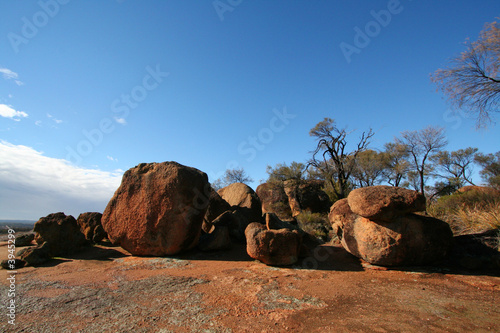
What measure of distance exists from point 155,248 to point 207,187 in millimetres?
2509

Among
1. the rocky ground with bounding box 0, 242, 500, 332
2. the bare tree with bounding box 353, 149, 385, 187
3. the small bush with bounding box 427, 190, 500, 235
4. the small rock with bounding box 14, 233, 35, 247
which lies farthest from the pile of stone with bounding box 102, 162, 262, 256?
the bare tree with bounding box 353, 149, 385, 187

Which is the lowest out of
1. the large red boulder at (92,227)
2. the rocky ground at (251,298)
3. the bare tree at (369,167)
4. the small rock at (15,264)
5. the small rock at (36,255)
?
the rocky ground at (251,298)

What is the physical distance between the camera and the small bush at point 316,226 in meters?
11.4

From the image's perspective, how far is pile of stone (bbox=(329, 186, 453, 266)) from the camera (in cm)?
624

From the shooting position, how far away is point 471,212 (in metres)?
8.45

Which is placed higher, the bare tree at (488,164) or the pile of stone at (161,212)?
the bare tree at (488,164)

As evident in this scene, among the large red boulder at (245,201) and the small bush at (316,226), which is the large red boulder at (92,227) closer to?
the large red boulder at (245,201)

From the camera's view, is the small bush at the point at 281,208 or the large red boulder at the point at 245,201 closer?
the large red boulder at the point at 245,201

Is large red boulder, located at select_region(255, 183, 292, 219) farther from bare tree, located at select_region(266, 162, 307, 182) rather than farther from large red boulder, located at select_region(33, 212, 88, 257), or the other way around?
large red boulder, located at select_region(33, 212, 88, 257)

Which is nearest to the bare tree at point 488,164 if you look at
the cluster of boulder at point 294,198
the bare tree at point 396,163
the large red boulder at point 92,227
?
the bare tree at point 396,163

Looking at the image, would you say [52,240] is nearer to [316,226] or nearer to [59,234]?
[59,234]

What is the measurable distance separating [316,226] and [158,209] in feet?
25.4

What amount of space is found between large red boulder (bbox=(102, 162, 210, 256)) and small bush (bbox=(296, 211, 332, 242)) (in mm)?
5410

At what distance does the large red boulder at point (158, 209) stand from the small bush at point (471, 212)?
27.1ft
